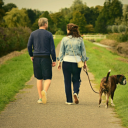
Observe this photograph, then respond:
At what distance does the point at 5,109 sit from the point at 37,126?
1.53m

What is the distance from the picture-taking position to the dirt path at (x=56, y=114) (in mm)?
4609

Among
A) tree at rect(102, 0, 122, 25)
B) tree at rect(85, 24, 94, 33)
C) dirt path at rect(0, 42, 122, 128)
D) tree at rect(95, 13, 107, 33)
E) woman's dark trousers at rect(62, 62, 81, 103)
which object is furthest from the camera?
tree at rect(85, 24, 94, 33)

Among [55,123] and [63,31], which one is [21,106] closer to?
[55,123]

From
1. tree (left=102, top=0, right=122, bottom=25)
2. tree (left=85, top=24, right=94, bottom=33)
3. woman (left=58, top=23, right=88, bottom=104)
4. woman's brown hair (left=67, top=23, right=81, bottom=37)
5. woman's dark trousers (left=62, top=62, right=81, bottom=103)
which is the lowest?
tree (left=85, top=24, right=94, bottom=33)

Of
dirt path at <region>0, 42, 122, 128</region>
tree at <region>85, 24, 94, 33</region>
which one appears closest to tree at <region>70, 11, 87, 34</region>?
tree at <region>85, 24, 94, 33</region>

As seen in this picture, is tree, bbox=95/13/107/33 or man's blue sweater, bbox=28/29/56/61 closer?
man's blue sweater, bbox=28/29/56/61

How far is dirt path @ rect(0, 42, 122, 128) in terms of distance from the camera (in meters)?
4.61

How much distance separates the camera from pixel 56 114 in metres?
5.31

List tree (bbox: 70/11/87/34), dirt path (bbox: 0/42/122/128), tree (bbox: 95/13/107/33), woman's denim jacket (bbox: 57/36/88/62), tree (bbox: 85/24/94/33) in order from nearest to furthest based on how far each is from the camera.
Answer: dirt path (bbox: 0/42/122/128) → woman's denim jacket (bbox: 57/36/88/62) → tree (bbox: 70/11/87/34) → tree (bbox: 95/13/107/33) → tree (bbox: 85/24/94/33)

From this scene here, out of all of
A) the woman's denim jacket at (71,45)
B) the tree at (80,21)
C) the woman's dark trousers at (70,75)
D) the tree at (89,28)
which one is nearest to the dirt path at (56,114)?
the woman's dark trousers at (70,75)

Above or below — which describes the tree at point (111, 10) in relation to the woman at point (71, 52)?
above

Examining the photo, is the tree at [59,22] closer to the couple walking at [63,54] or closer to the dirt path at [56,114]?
the dirt path at [56,114]

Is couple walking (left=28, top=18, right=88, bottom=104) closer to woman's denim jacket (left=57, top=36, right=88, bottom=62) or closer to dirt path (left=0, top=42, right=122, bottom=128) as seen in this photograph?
woman's denim jacket (left=57, top=36, right=88, bottom=62)

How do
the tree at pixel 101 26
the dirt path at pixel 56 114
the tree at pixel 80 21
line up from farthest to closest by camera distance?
the tree at pixel 101 26 → the tree at pixel 80 21 → the dirt path at pixel 56 114
